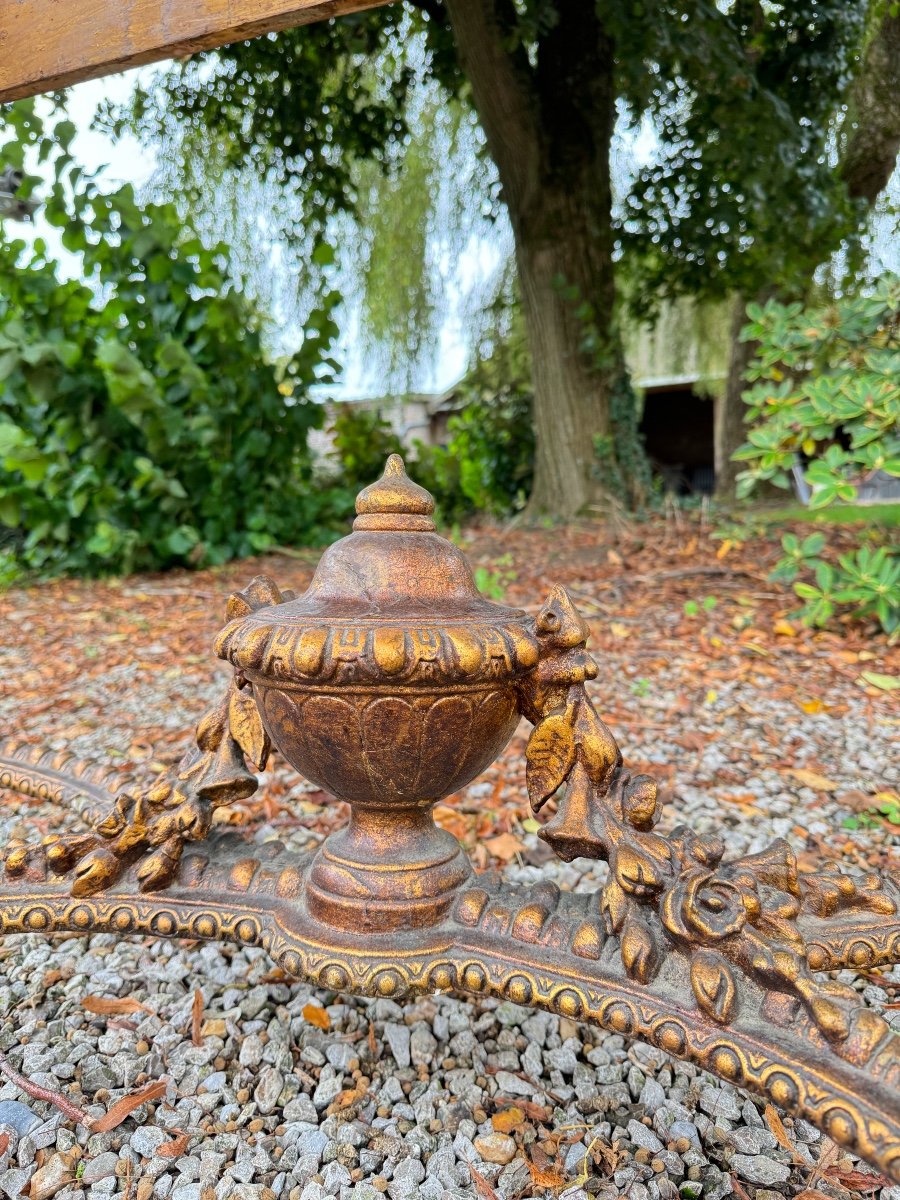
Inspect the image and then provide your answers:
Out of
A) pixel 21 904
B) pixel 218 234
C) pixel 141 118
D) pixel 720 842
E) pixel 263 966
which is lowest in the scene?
pixel 263 966

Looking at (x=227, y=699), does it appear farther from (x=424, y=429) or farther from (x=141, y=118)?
(x=424, y=429)

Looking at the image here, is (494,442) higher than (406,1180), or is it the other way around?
(494,442)

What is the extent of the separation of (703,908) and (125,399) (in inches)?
150

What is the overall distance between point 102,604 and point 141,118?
3752mm

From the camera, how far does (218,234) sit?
6.21 m

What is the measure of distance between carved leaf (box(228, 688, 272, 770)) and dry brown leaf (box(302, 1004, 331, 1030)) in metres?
0.41

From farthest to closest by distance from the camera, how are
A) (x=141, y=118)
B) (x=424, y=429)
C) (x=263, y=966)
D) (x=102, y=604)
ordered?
(x=424, y=429) → (x=141, y=118) → (x=102, y=604) → (x=263, y=966)

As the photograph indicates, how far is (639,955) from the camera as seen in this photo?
823 mm

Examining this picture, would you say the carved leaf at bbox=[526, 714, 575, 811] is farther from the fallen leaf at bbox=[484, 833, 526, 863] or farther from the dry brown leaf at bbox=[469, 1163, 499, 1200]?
the fallen leaf at bbox=[484, 833, 526, 863]

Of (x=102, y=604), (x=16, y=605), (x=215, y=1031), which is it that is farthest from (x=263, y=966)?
(x=16, y=605)

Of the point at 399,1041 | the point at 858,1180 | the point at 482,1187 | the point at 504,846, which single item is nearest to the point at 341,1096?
the point at 399,1041

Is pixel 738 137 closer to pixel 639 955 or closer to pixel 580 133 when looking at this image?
pixel 580 133

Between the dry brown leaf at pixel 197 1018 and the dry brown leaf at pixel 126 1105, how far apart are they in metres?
0.10

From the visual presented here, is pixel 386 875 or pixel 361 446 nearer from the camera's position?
pixel 386 875
